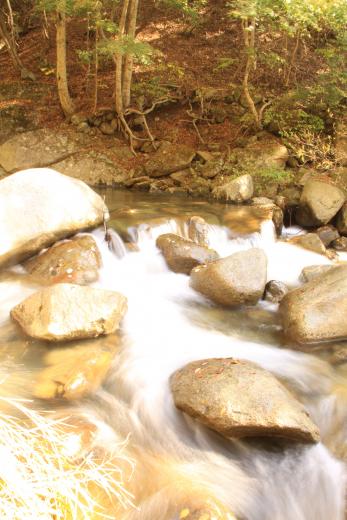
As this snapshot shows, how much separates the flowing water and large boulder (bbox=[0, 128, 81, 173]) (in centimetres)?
547

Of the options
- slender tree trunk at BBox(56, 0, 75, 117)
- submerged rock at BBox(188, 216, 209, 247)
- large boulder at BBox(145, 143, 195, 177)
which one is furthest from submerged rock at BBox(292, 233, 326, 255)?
slender tree trunk at BBox(56, 0, 75, 117)

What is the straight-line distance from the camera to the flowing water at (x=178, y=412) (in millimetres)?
3139

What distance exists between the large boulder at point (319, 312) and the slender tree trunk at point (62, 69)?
925 centimetres

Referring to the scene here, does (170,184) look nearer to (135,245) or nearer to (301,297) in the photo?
(135,245)

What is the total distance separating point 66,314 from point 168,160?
24.1 ft

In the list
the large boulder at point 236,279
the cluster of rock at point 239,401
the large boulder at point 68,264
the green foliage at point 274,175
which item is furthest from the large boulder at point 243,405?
the green foliage at point 274,175

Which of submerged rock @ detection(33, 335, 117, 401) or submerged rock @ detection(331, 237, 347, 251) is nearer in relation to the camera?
submerged rock @ detection(33, 335, 117, 401)

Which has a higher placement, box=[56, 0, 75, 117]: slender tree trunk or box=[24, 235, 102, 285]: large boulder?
box=[56, 0, 75, 117]: slender tree trunk

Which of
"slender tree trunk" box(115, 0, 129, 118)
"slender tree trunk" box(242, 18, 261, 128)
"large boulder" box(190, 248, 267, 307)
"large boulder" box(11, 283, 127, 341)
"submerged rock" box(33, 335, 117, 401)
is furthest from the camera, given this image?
"slender tree trunk" box(115, 0, 129, 118)

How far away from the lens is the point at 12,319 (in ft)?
16.5

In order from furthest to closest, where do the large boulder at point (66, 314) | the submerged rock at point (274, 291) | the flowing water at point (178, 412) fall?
the submerged rock at point (274, 291), the large boulder at point (66, 314), the flowing water at point (178, 412)

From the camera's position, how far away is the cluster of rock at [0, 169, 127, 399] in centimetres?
421

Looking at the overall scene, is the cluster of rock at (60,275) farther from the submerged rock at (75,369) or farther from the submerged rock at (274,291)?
the submerged rock at (274,291)

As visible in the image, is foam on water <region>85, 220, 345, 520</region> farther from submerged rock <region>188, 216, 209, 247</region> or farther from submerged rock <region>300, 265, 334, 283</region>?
submerged rock <region>300, 265, 334, 283</region>
